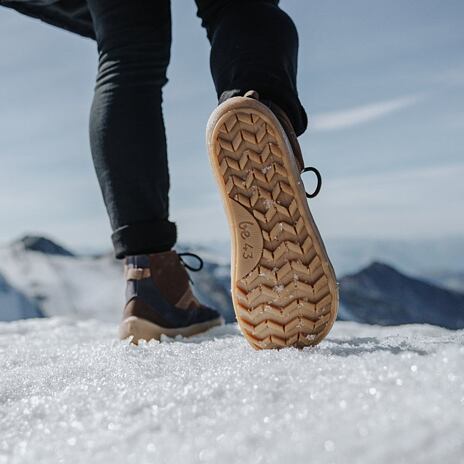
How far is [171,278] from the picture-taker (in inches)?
53.5

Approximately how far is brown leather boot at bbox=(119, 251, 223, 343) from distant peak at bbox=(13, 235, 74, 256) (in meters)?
7.48

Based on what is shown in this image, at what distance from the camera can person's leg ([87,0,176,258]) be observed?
1224 mm

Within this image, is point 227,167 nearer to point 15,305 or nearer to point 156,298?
point 156,298

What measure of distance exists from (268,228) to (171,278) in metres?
0.44

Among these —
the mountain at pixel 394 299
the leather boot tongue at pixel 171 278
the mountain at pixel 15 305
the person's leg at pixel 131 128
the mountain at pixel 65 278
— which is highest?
the person's leg at pixel 131 128

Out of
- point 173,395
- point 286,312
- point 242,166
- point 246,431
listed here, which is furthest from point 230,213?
point 246,431

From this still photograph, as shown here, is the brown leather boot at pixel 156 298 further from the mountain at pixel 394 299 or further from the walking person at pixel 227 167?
the mountain at pixel 394 299

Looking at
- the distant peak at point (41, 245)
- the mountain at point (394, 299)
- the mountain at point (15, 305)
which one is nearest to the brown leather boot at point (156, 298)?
the mountain at point (15, 305)

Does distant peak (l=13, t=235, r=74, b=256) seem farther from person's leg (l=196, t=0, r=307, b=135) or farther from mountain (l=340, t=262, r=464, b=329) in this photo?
person's leg (l=196, t=0, r=307, b=135)

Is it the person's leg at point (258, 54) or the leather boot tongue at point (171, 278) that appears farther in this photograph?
the leather boot tongue at point (171, 278)

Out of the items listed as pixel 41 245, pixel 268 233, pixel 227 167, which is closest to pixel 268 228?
pixel 268 233

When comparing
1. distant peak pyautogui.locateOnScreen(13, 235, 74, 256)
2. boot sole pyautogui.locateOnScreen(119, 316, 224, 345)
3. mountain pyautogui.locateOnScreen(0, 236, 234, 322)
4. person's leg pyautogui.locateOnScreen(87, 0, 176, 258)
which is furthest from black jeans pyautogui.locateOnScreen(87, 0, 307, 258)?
distant peak pyautogui.locateOnScreen(13, 235, 74, 256)

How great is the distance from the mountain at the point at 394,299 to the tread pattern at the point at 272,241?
9253mm

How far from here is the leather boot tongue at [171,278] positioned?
51.7 inches
